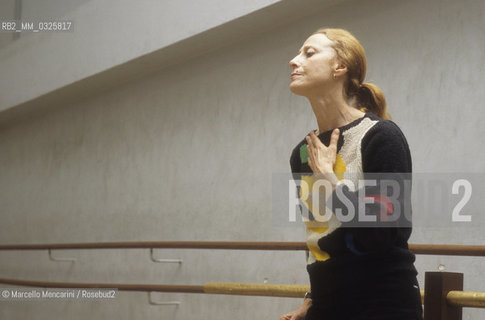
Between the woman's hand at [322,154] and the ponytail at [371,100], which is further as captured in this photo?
the ponytail at [371,100]

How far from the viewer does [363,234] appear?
1396 millimetres

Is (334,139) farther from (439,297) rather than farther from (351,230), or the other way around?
(439,297)

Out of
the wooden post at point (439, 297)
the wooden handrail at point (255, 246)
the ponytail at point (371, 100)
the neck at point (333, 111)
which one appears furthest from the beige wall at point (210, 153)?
the neck at point (333, 111)

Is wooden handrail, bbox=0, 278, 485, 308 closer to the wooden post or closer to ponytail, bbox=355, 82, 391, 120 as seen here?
the wooden post

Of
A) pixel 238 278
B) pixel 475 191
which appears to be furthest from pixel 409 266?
pixel 238 278

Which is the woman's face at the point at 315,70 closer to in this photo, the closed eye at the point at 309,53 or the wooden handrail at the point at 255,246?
the closed eye at the point at 309,53

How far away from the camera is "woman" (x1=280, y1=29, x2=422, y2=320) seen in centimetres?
141

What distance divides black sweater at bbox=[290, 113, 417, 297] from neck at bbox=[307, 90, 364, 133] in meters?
A: 0.07

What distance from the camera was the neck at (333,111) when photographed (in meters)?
1.61

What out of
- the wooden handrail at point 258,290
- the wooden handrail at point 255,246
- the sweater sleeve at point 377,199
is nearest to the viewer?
the sweater sleeve at point 377,199

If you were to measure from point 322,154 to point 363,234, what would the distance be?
226 millimetres

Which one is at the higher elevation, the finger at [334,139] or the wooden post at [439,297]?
the finger at [334,139]

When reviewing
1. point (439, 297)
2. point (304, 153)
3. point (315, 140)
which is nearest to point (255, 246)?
point (439, 297)

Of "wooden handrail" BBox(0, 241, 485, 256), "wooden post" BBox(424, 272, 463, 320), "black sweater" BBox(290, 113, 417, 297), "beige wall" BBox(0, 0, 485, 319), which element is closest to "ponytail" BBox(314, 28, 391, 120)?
"black sweater" BBox(290, 113, 417, 297)
